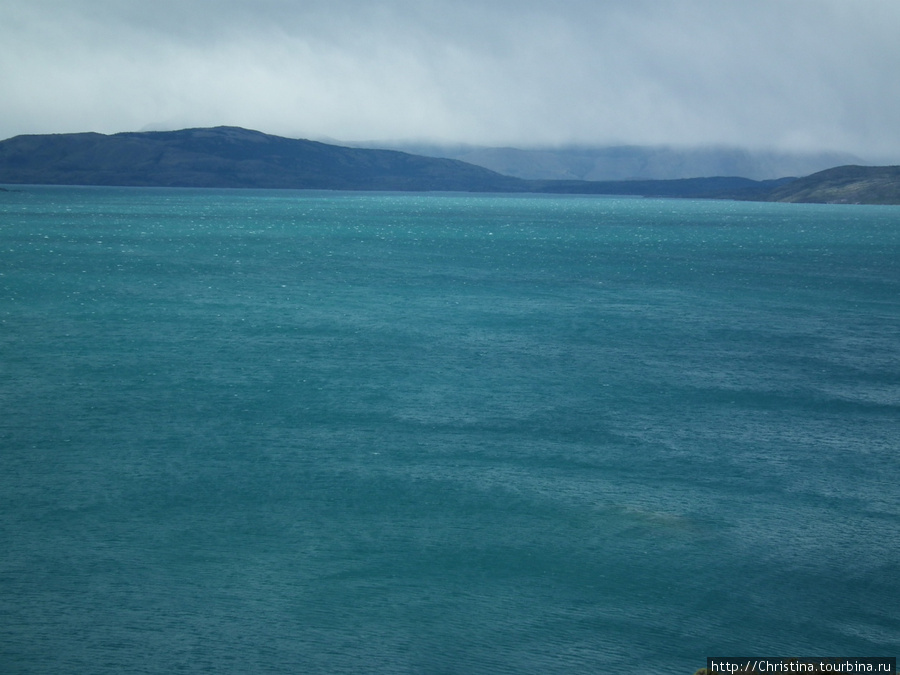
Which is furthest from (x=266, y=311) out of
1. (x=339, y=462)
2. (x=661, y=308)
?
(x=339, y=462)

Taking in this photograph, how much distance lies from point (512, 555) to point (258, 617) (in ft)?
22.7

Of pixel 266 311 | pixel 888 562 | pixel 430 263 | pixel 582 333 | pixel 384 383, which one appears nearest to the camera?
pixel 888 562

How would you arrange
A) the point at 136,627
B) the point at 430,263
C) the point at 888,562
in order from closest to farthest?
the point at 136,627 → the point at 888,562 → the point at 430,263

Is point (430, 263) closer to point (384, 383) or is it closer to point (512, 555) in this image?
point (384, 383)

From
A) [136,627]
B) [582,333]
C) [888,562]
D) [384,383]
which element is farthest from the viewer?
[582,333]

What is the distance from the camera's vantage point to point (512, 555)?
24.5 meters

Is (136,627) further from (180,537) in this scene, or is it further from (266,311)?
(266,311)

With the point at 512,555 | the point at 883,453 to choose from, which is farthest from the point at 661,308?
the point at 512,555

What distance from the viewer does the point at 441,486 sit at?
28.5 meters

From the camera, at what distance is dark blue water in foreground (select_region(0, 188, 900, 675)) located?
20781 millimetres

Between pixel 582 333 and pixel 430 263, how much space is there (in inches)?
1660

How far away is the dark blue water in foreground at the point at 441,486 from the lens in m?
20.8

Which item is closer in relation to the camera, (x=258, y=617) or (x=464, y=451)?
(x=258, y=617)

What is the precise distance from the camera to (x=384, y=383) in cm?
4050
